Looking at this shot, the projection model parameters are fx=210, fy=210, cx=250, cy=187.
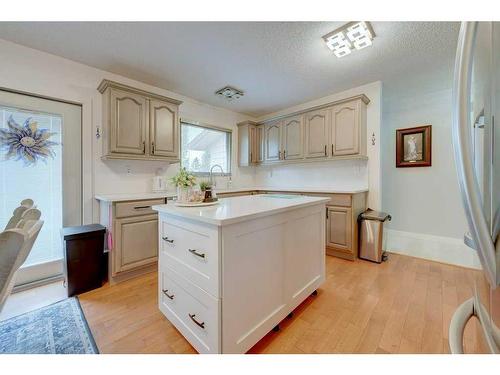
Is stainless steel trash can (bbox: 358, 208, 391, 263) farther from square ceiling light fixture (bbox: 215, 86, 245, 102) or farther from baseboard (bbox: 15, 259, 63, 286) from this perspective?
baseboard (bbox: 15, 259, 63, 286)

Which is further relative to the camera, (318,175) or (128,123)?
(318,175)

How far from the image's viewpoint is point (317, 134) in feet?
10.7

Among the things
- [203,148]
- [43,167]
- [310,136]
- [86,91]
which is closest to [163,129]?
[86,91]

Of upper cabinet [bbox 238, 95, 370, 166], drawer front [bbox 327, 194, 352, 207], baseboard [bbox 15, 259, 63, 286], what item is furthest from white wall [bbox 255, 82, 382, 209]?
baseboard [bbox 15, 259, 63, 286]

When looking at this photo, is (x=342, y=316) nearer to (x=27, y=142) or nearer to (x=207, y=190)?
(x=207, y=190)

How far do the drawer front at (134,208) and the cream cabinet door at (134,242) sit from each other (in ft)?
0.16

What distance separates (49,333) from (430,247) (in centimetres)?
415

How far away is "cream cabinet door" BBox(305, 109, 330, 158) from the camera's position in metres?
3.15

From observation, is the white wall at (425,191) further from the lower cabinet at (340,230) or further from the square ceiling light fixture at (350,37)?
the square ceiling light fixture at (350,37)

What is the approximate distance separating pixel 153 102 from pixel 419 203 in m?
4.04

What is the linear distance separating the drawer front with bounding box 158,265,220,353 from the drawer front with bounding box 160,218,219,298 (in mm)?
59
